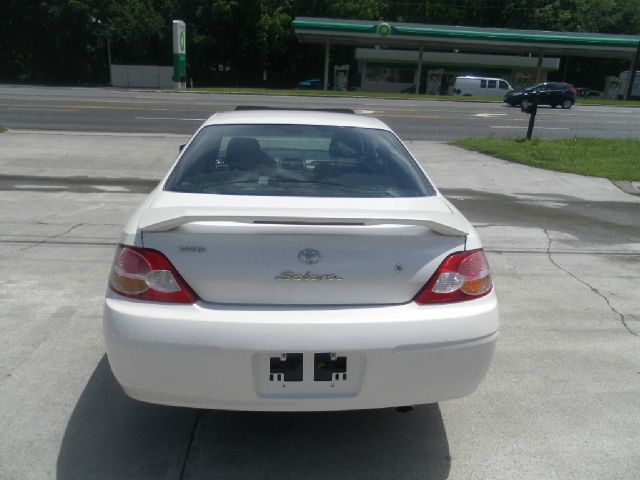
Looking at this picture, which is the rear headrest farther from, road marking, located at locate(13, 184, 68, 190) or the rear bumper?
road marking, located at locate(13, 184, 68, 190)

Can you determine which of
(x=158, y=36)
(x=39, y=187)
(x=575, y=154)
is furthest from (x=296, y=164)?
(x=158, y=36)

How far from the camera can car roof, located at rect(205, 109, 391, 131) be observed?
4070 mm

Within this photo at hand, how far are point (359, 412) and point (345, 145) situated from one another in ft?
5.55

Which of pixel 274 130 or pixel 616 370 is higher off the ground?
pixel 274 130

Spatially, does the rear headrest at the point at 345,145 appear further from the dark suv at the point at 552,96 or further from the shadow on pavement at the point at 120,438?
the dark suv at the point at 552,96

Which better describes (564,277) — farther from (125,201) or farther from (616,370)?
(125,201)

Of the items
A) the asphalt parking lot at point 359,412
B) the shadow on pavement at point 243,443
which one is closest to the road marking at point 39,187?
the asphalt parking lot at point 359,412

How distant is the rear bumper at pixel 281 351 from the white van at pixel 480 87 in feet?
137

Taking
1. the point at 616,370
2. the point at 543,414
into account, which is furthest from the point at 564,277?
the point at 543,414

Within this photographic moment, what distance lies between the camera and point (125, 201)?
325 inches

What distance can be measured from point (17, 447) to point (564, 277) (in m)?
4.77

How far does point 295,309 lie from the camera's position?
2.69m

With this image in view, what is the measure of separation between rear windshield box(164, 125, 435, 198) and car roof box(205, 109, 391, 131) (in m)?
0.07

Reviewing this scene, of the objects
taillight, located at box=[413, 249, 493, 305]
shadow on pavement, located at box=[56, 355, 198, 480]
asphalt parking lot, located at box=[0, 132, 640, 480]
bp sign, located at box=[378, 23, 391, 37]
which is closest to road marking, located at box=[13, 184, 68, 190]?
asphalt parking lot, located at box=[0, 132, 640, 480]
